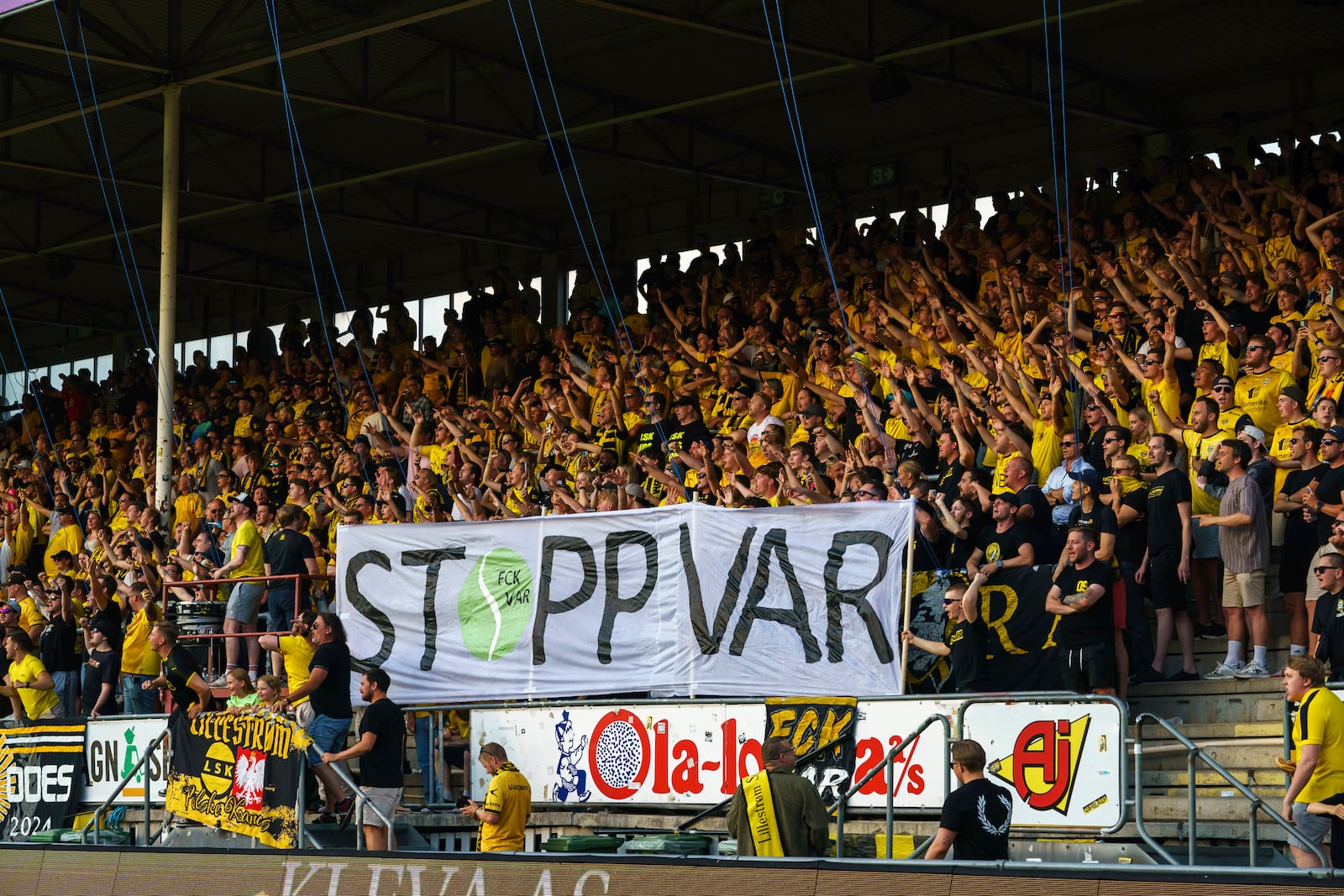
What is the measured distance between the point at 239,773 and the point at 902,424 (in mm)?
6851

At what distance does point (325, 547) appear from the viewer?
1905cm

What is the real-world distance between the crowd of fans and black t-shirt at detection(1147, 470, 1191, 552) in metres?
0.02

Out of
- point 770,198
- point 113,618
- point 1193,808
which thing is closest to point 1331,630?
point 1193,808

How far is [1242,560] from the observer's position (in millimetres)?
12680

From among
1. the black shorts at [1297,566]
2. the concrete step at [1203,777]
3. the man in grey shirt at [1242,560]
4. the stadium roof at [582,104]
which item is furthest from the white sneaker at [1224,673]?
the stadium roof at [582,104]

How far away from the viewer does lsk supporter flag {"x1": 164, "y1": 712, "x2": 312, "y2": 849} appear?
12930 mm

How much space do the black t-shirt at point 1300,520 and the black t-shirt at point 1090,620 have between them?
1690 millimetres

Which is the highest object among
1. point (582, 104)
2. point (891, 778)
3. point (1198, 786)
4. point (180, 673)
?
point (582, 104)

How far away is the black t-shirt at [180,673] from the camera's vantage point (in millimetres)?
15180

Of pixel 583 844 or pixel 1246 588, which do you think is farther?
pixel 1246 588

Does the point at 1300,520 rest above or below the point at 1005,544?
above

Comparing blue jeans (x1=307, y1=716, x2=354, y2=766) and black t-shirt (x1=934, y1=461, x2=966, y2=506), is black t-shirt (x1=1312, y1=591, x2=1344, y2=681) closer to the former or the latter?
black t-shirt (x1=934, y1=461, x2=966, y2=506)

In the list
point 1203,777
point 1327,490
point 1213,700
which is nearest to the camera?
point 1203,777

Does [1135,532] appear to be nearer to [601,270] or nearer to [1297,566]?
[1297,566]
